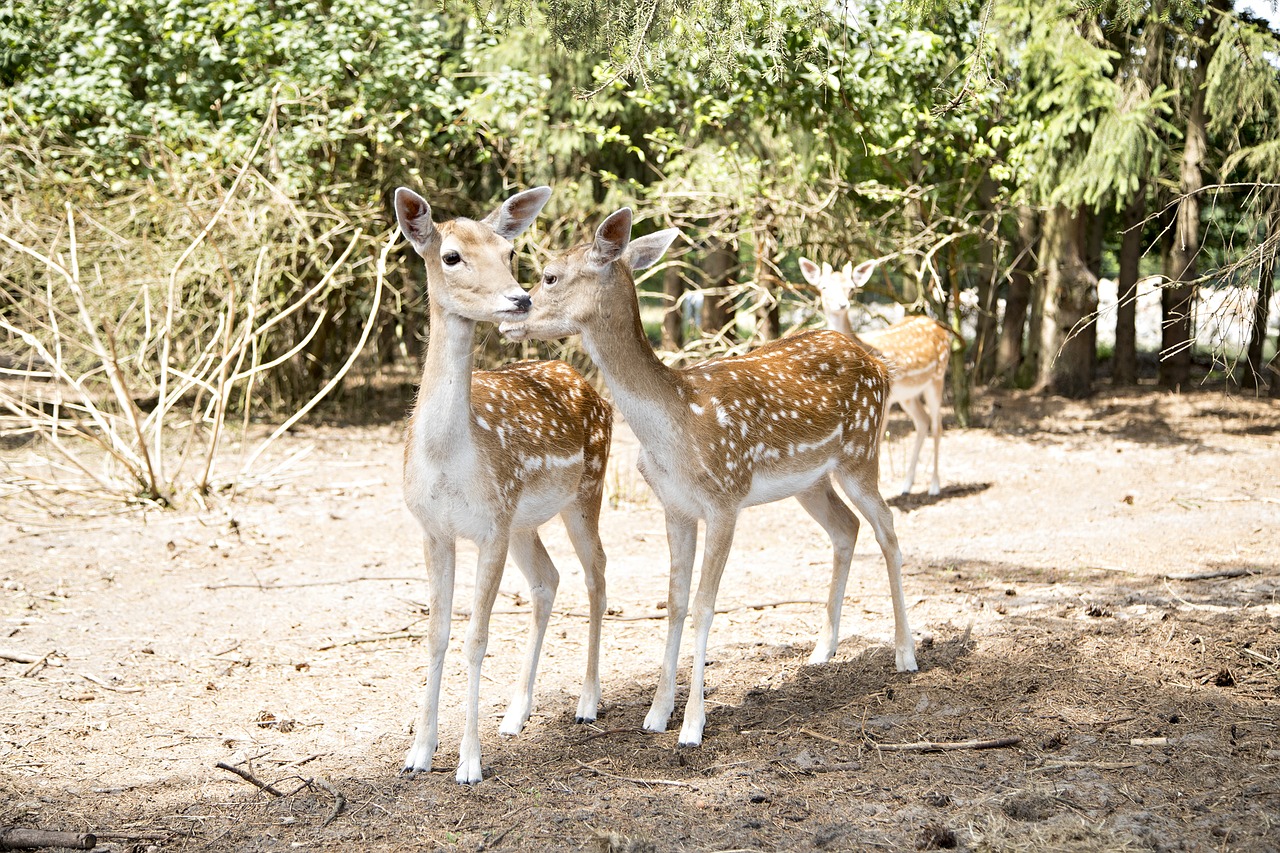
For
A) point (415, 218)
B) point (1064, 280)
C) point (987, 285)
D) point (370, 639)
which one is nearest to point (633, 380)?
point (415, 218)

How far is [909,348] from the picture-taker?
935 cm

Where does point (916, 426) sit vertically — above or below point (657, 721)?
below

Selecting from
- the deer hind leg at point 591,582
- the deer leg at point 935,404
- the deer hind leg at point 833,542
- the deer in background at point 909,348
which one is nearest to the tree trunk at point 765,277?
the deer in background at point 909,348

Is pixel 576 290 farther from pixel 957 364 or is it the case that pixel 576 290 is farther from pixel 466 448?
pixel 957 364

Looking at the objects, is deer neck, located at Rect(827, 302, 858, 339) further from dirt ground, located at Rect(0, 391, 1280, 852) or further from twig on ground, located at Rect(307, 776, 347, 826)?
twig on ground, located at Rect(307, 776, 347, 826)

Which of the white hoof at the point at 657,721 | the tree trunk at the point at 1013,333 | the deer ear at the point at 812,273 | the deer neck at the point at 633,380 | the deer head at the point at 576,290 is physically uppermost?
the deer head at the point at 576,290

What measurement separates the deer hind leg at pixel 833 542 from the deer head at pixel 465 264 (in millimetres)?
1719

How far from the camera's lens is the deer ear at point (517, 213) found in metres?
4.27

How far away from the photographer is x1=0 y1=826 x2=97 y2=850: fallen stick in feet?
11.4

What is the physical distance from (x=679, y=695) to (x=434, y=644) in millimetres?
1191

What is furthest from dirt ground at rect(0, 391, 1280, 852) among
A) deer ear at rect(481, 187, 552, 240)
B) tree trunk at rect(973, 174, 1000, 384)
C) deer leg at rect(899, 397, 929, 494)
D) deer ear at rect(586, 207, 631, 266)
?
tree trunk at rect(973, 174, 1000, 384)

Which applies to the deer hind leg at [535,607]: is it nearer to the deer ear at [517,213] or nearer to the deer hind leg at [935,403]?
the deer ear at [517,213]

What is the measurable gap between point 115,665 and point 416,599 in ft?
5.23

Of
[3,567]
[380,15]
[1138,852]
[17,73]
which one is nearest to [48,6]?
[17,73]
